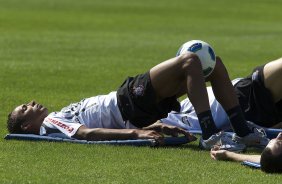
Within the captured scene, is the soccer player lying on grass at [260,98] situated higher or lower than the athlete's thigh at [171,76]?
lower

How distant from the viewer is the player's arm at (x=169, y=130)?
1132 cm

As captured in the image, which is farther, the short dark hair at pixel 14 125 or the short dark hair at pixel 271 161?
the short dark hair at pixel 14 125

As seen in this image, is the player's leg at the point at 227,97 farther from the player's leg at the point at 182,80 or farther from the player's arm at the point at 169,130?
the player's arm at the point at 169,130

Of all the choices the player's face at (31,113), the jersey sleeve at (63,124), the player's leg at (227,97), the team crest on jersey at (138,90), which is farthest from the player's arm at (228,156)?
the player's face at (31,113)

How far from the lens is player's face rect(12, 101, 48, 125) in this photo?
11500 millimetres

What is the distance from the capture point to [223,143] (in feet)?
34.6

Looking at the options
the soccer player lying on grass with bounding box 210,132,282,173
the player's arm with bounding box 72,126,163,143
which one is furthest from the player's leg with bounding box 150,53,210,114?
the soccer player lying on grass with bounding box 210,132,282,173

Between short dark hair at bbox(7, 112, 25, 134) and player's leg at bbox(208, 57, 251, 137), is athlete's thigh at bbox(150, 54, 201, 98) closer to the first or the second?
player's leg at bbox(208, 57, 251, 137)

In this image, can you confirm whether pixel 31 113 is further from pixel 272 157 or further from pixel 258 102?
pixel 272 157

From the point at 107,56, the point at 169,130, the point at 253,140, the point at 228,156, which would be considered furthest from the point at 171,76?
the point at 107,56

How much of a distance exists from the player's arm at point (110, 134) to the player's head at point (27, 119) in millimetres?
653

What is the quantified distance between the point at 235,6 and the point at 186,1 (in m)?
3.88

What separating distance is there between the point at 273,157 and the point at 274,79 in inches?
93.0

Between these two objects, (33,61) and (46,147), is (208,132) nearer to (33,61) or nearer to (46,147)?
(46,147)
